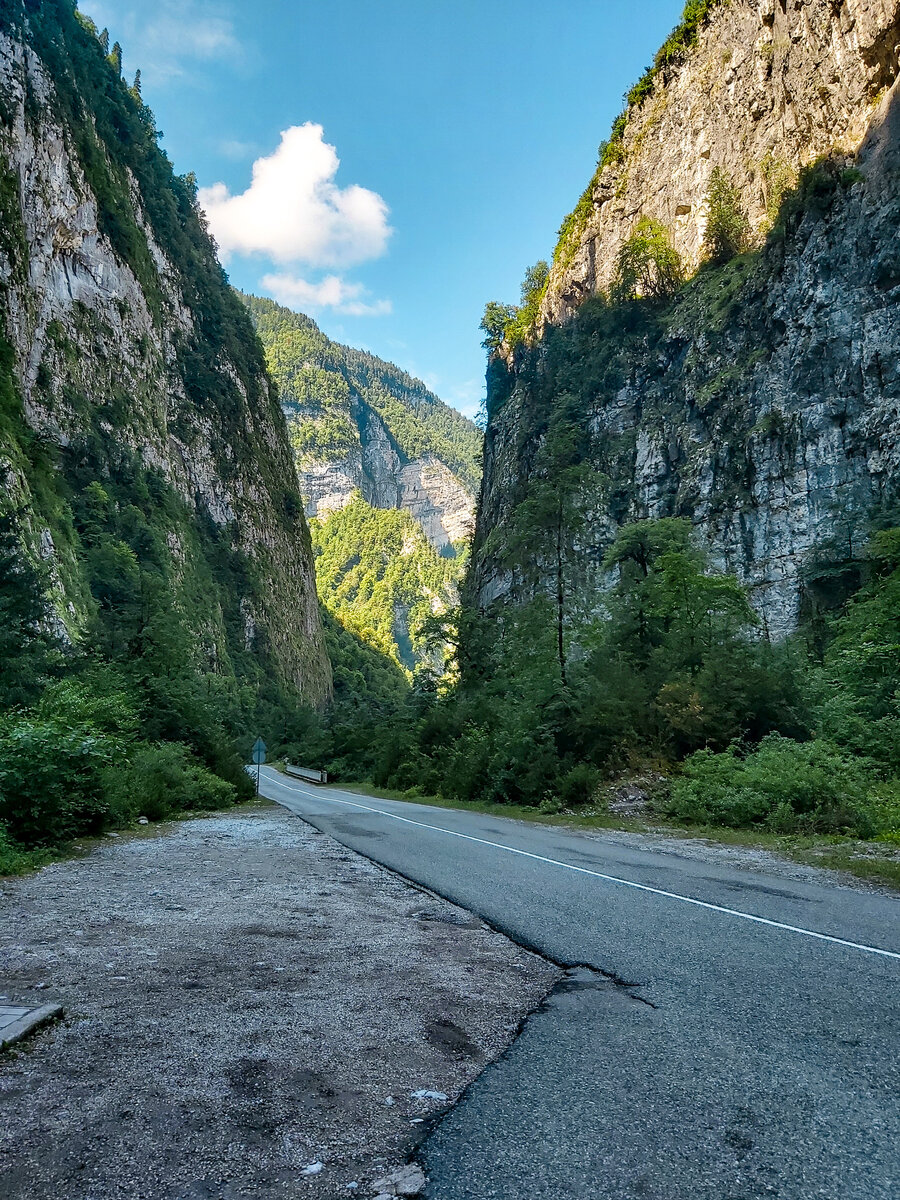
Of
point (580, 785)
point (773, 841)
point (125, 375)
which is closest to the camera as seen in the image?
point (773, 841)

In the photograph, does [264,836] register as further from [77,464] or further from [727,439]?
[77,464]

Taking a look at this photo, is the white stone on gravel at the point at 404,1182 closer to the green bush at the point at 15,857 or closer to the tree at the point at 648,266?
the green bush at the point at 15,857

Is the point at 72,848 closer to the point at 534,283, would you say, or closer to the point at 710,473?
the point at 710,473

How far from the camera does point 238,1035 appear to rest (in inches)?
142

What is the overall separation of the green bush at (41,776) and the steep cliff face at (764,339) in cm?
1368

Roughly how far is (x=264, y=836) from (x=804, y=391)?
33.9m

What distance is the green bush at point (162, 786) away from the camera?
45.9 ft

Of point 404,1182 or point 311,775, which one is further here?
point 311,775

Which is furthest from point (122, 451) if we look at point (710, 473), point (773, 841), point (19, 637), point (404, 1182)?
point (404, 1182)

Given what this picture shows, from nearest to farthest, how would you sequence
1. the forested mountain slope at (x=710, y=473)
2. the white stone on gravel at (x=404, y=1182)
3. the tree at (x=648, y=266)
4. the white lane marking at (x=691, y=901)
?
the white stone on gravel at (x=404, y=1182)
the white lane marking at (x=691, y=901)
the forested mountain slope at (x=710, y=473)
the tree at (x=648, y=266)

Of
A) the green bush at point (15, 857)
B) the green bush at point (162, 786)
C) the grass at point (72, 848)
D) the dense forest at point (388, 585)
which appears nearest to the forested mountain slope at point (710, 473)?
the green bush at point (162, 786)

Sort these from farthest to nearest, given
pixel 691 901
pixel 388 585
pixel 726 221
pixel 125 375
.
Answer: pixel 388 585
pixel 125 375
pixel 726 221
pixel 691 901

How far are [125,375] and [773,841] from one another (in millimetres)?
53610

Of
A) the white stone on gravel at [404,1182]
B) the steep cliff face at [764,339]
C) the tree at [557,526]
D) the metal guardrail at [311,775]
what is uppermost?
the steep cliff face at [764,339]
